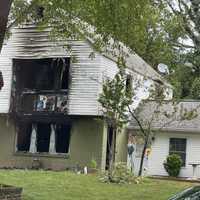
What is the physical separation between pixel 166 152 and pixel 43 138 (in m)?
6.69

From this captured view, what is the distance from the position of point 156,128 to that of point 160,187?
36.4 ft

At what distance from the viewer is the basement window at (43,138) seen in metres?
30.3

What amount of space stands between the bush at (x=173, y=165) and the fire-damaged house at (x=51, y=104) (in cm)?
287

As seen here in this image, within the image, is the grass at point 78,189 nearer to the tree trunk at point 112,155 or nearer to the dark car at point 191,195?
the tree trunk at point 112,155

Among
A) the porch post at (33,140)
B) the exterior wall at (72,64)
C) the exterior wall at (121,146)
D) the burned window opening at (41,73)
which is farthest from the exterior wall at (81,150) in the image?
the burned window opening at (41,73)

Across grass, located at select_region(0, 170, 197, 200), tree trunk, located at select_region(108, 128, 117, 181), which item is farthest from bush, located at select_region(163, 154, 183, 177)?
grass, located at select_region(0, 170, 197, 200)

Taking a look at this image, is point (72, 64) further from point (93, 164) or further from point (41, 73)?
point (93, 164)

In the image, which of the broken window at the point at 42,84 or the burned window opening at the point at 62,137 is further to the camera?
the burned window opening at the point at 62,137

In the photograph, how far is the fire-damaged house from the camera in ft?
96.3

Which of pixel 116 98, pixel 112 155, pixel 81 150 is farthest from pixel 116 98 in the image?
pixel 81 150

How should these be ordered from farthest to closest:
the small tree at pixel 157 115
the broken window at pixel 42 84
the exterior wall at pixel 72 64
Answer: the broken window at pixel 42 84, the exterior wall at pixel 72 64, the small tree at pixel 157 115

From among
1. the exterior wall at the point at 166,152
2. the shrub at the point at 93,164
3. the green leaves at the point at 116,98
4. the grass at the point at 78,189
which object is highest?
the green leaves at the point at 116,98

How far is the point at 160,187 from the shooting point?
19.6m

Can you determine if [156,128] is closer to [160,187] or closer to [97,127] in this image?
[97,127]
